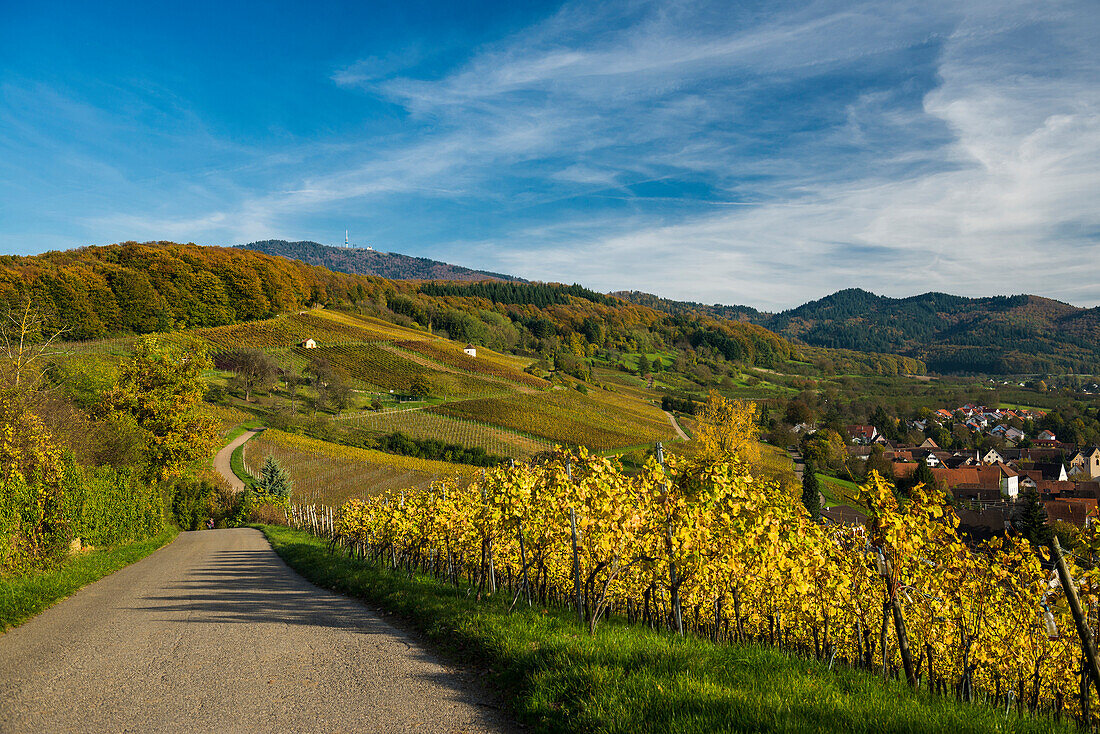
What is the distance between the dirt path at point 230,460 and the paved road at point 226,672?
108ft

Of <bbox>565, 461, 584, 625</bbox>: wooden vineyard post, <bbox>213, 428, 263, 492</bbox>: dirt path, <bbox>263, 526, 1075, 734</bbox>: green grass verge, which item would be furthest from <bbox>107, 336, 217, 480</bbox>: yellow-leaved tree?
<bbox>565, 461, 584, 625</bbox>: wooden vineyard post

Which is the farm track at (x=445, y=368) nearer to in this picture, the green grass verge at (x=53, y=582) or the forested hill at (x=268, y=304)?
the forested hill at (x=268, y=304)

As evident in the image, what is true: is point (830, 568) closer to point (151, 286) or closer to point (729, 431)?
point (729, 431)

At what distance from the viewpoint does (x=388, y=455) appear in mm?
54781

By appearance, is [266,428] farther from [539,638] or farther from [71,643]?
[539,638]

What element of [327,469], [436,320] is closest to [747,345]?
[436,320]

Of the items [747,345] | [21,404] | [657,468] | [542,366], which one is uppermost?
[747,345]

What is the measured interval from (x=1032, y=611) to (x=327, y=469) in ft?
153

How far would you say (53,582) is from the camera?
12023mm

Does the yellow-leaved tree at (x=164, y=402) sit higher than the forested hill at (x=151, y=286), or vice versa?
the forested hill at (x=151, y=286)

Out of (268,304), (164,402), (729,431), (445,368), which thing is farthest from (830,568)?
(268,304)

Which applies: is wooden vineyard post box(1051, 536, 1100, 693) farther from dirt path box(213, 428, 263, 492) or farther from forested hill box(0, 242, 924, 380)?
dirt path box(213, 428, 263, 492)

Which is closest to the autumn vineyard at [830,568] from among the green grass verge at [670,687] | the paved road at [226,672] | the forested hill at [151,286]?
the green grass verge at [670,687]

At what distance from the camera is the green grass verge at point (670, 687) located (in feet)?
14.5
